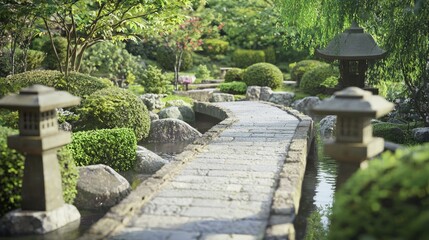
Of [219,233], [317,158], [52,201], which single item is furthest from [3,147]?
[317,158]

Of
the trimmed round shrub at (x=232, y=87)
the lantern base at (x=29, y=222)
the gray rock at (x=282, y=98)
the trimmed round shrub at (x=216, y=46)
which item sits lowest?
the lantern base at (x=29, y=222)

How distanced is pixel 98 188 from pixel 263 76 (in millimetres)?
17490

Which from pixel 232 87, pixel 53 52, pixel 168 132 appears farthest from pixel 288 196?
pixel 53 52

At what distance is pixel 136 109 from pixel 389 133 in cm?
615

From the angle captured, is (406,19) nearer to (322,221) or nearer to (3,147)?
(322,221)

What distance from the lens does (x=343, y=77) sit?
1064 cm

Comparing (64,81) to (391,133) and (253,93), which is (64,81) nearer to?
(391,133)

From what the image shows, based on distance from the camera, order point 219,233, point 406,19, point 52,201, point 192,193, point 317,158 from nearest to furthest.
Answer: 1. point 219,233
2. point 52,201
3. point 192,193
4. point 406,19
5. point 317,158

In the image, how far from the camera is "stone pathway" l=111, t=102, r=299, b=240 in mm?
5761

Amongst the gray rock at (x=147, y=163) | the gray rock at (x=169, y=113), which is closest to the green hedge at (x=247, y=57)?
the gray rock at (x=169, y=113)

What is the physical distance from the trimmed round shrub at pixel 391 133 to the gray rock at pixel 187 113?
7.11 meters

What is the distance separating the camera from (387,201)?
3.92m

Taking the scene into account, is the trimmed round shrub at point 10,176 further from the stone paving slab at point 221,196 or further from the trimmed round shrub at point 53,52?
the trimmed round shrub at point 53,52

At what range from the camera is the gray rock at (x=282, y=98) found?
2339cm
